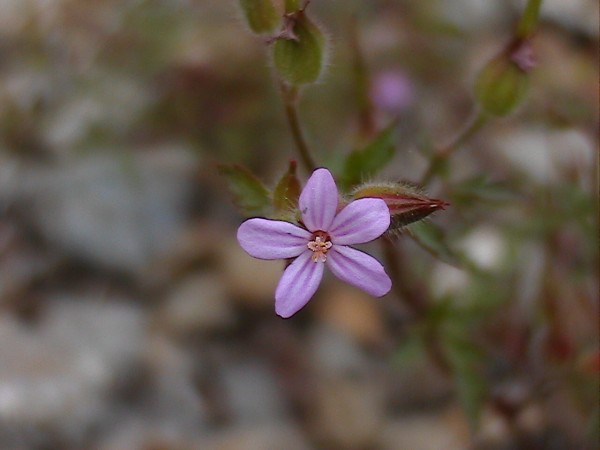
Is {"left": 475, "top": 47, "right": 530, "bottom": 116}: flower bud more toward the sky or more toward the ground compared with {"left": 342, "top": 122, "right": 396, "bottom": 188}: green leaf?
more toward the sky

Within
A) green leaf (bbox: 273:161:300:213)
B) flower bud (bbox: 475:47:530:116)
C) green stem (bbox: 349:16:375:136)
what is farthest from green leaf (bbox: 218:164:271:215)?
green stem (bbox: 349:16:375:136)

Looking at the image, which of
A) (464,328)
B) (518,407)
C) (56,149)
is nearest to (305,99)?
(56,149)

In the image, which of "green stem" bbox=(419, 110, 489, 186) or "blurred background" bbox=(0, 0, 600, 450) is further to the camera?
"blurred background" bbox=(0, 0, 600, 450)

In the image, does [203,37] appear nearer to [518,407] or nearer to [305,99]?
[305,99]

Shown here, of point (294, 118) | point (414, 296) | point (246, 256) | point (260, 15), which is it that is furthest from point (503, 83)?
point (246, 256)

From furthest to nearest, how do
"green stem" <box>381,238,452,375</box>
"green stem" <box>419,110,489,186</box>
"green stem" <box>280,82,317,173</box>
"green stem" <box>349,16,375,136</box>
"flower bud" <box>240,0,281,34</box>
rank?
"green stem" <box>349,16,375,136</box>
"green stem" <box>381,238,452,375</box>
"green stem" <box>419,110,489,186</box>
"green stem" <box>280,82,317,173</box>
"flower bud" <box>240,0,281,34</box>

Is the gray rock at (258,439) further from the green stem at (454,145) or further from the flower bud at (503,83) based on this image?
the flower bud at (503,83)

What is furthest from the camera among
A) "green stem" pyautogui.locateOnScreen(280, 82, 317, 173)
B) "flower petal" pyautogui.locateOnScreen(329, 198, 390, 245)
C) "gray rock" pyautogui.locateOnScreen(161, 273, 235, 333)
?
"gray rock" pyautogui.locateOnScreen(161, 273, 235, 333)

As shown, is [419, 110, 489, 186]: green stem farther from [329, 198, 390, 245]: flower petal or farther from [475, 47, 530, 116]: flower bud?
[329, 198, 390, 245]: flower petal
